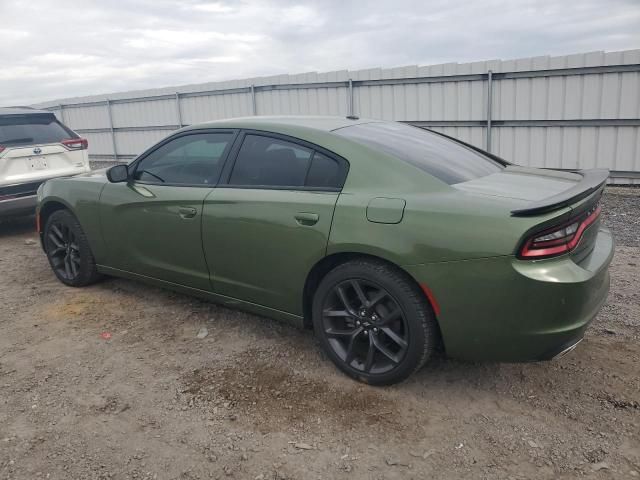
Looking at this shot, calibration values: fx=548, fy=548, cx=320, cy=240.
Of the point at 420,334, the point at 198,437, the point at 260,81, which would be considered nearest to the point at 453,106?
→ the point at 260,81

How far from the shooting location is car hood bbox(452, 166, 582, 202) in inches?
113

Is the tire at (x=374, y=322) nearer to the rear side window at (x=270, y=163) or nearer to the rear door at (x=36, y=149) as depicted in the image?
the rear side window at (x=270, y=163)

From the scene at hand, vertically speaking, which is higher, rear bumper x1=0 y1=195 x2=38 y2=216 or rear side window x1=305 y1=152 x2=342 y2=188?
rear side window x1=305 y1=152 x2=342 y2=188

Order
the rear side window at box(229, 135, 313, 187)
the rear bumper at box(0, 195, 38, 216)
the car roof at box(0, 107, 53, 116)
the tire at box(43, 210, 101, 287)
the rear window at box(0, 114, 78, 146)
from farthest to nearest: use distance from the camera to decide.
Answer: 1. the car roof at box(0, 107, 53, 116)
2. the rear window at box(0, 114, 78, 146)
3. the rear bumper at box(0, 195, 38, 216)
4. the tire at box(43, 210, 101, 287)
5. the rear side window at box(229, 135, 313, 187)

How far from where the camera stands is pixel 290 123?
3.58 meters

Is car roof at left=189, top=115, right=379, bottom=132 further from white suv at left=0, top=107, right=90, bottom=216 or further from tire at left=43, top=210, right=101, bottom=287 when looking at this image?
white suv at left=0, top=107, right=90, bottom=216

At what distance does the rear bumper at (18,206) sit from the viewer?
6.73 m

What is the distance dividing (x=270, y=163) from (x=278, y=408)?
59.6 inches

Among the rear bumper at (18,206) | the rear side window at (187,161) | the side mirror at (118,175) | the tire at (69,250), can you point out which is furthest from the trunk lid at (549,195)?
the rear bumper at (18,206)

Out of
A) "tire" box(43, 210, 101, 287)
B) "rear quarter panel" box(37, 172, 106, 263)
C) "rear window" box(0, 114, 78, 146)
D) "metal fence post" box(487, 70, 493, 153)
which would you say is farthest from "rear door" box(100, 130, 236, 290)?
"metal fence post" box(487, 70, 493, 153)

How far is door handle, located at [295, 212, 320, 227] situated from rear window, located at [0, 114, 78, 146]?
5.23 m

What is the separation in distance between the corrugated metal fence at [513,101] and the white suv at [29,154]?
5.75 m

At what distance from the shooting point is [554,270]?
2.59 metres

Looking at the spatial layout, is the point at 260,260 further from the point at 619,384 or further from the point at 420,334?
the point at 619,384
